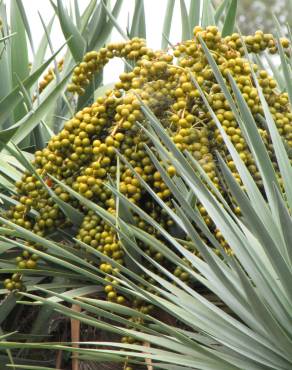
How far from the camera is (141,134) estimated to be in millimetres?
2139

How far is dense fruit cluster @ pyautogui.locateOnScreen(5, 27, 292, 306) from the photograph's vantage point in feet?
6.79

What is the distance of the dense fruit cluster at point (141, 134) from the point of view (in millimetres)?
2070

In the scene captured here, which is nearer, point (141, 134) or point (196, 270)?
point (196, 270)

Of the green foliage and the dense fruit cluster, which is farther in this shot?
the dense fruit cluster

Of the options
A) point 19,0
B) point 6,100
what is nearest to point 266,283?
point 6,100

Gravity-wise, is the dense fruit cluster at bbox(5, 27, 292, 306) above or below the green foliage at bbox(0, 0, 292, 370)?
above

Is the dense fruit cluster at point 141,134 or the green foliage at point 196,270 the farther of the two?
the dense fruit cluster at point 141,134

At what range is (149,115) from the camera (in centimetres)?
184

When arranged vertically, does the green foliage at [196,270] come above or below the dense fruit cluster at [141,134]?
below

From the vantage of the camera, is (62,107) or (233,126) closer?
(233,126)

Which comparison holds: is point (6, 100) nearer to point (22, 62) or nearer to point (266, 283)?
point (22, 62)

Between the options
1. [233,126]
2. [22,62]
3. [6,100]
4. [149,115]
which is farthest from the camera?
[22,62]

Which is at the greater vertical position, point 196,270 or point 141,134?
point 141,134

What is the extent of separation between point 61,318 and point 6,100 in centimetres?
62
